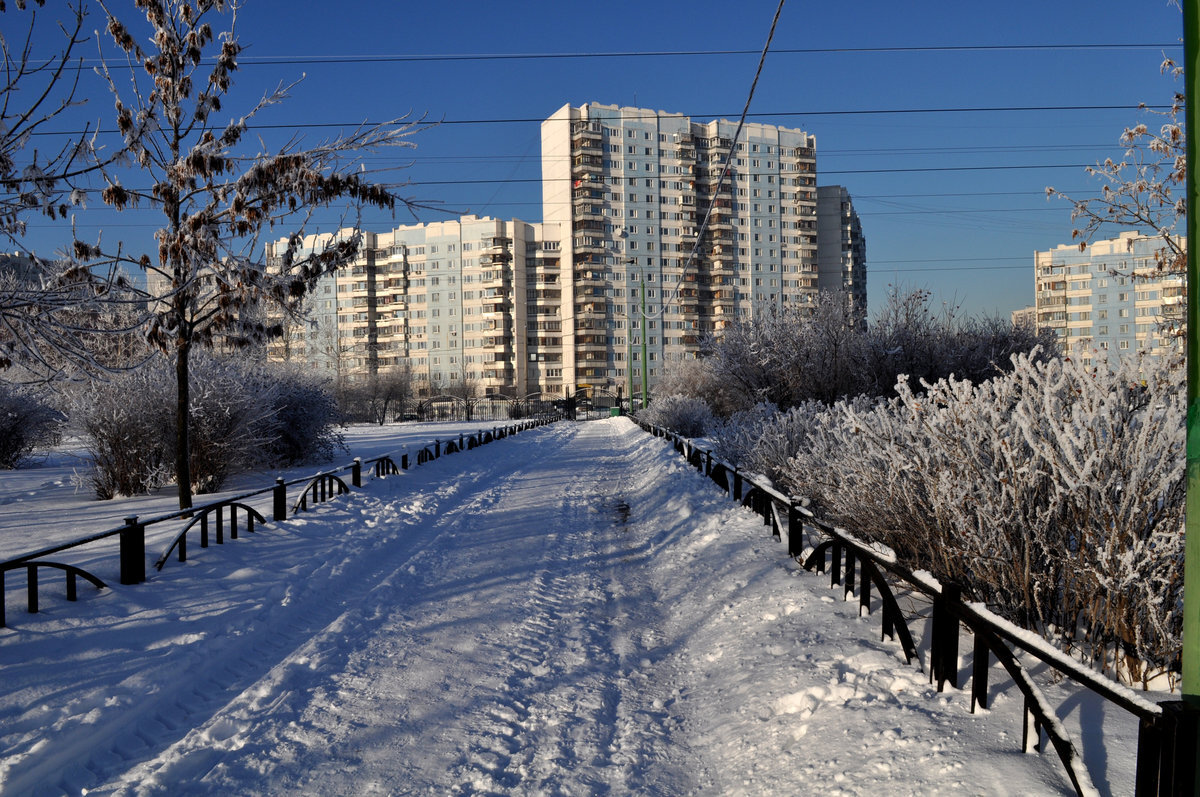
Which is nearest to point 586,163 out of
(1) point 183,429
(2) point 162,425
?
(2) point 162,425

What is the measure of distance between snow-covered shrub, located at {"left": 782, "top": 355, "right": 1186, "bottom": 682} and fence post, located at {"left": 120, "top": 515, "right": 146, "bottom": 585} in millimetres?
6992

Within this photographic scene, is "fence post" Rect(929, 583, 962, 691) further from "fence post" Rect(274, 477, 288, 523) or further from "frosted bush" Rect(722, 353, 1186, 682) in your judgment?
"fence post" Rect(274, 477, 288, 523)

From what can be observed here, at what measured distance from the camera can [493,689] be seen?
5238 millimetres

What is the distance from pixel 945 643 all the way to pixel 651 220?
114 m

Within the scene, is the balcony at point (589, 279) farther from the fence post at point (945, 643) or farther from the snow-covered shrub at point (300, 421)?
the fence post at point (945, 643)

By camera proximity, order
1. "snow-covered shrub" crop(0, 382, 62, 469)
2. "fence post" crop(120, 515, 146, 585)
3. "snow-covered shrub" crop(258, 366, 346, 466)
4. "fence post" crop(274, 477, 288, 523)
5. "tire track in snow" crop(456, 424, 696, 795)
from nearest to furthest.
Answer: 1. "tire track in snow" crop(456, 424, 696, 795)
2. "fence post" crop(120, 515, 146, 585)
3. "fence post" crop(274, 477, 288, 523)
4. "snow-covered shrub" crop(0, 382, 62, 469)
5. "snow-covered shrub" crop(258, 366, 346, 466)

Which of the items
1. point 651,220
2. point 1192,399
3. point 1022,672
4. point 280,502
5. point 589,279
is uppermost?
point 651,220

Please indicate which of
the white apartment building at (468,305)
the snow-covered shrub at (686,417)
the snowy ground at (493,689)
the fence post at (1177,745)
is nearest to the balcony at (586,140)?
the white apartment building at (468,305)

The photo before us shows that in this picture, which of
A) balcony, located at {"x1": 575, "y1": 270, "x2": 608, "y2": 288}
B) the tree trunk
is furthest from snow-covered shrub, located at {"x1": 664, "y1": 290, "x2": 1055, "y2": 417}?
balcony, located at {"x1": 575, "y1": 270, "x2": 608, "y2": 288}

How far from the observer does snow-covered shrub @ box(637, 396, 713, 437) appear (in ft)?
103

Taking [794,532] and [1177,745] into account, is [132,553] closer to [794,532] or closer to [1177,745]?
[794,532]

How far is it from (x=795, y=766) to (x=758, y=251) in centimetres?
12194

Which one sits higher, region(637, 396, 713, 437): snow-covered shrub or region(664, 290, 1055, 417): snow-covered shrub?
region(664, 290, 1055, 417): snow-covered shrub

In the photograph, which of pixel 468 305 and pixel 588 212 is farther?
pixel 468 305
